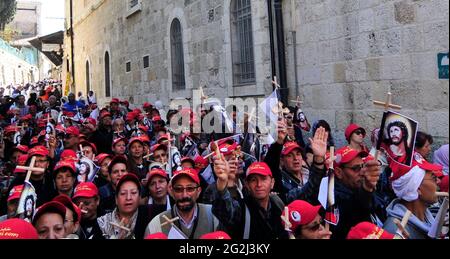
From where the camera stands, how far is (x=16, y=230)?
9.02 ft

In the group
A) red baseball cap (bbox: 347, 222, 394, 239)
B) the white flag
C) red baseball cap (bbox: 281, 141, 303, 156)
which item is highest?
red baseball cap (bbox: 281, 141, 303, 156)

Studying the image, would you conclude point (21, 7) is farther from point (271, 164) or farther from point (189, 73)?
point (271, 164)

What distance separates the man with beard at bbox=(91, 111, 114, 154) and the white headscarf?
5634 mm

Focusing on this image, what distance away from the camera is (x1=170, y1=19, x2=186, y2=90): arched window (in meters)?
12.7

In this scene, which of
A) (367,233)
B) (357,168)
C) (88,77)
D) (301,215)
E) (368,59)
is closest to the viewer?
(367,233)

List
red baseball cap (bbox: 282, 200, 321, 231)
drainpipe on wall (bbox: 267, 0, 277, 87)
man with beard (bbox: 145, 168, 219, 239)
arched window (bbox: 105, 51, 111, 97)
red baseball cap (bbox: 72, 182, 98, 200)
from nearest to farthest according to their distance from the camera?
red baseball cap (bbox: 282, 200, 321, 231) → man with beard (bbox: 145, 168, 219, 239) → red baseball cap (bbox: 72, 182, 98, 200) → drainpipe on wall (bbox: 267, 0, 277, 87) → arched window (bbox: 105, 51, 111, 97)

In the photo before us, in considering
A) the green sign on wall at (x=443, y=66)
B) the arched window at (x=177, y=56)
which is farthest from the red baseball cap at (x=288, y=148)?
the arched window at (x=177, y=56)

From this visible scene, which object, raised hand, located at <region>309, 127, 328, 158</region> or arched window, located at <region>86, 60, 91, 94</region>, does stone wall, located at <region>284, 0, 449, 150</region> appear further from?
arched window, located at <region>86, 60, 91, 94</region>

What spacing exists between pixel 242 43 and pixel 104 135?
341 centimetres

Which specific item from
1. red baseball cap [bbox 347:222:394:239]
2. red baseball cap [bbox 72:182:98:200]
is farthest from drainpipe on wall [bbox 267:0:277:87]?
red baseball cap [bbox 347:222:394:239]

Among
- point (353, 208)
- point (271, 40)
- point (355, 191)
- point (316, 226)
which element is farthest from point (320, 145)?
point (271, 40)

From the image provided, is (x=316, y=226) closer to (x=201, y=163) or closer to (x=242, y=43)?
(x=201, y=163)

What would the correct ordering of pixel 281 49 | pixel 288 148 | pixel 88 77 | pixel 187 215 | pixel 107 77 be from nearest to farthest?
pixel 187 215
pixel 288 148
pixel 281 49
pixel 107 77
pixel 88 77
